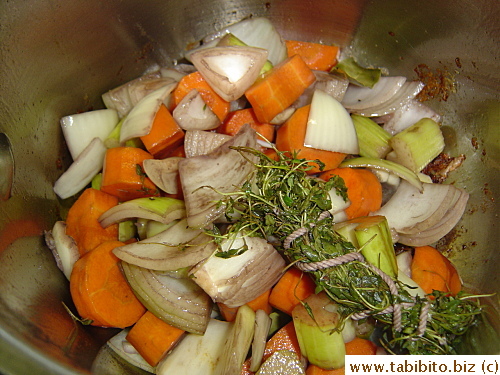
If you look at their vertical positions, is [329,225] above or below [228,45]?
below

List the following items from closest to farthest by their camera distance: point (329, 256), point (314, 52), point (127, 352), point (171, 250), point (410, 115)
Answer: point (329, 256)
point (171, 250)
point (127, 352)
point (410, 115)
point (314, 52)

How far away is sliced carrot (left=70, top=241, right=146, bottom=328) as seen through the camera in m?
1.74

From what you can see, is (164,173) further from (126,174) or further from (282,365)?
(282,365)

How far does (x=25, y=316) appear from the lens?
1543 mm

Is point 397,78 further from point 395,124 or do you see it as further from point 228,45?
point 228,45

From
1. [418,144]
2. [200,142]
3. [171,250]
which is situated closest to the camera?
[171,250]

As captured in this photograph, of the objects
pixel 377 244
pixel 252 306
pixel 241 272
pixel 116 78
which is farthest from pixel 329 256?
pixel 116 78

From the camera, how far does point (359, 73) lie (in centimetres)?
225

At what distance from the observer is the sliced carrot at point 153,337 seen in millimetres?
1745

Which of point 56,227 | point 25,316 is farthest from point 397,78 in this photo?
point 25,316

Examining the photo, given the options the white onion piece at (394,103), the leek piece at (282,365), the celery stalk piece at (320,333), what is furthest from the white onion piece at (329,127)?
the leek piece at (282,365)

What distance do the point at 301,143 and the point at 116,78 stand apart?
1.08 meters

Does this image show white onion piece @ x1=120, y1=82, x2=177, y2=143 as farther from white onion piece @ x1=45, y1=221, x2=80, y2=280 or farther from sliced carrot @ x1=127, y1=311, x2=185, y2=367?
sliced carrot @ x1=127, y1=311, x2=185, y2=367

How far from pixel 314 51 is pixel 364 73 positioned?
32cm
